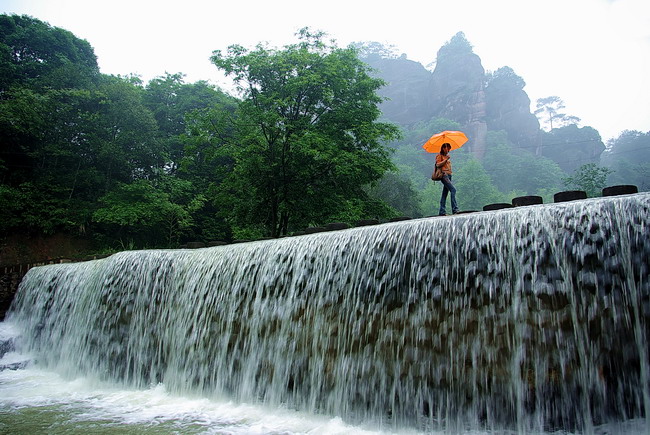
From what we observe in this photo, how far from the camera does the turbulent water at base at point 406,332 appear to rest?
318 cm

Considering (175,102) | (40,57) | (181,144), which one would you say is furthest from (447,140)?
(40,57)

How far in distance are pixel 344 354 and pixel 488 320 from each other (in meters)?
1.55

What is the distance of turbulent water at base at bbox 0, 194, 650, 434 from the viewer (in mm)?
3182

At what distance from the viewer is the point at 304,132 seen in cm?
1334

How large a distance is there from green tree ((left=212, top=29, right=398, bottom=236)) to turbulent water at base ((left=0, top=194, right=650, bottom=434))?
24.7ft

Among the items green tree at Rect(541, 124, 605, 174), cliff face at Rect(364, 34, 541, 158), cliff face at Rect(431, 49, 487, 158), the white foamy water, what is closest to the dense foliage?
the white foamy water

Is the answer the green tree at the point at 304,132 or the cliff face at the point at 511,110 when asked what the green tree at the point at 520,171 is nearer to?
the cliff face at the point at 511,110

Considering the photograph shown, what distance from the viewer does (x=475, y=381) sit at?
11.6 feet

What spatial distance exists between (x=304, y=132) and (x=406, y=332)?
33.5ft

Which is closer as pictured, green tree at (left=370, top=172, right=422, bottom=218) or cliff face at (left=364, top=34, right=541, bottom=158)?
green tree at (left=370, top=172, right=422, bottom=218)

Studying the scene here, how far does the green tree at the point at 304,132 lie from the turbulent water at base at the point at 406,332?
753cm

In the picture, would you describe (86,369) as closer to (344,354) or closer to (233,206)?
(344,354)

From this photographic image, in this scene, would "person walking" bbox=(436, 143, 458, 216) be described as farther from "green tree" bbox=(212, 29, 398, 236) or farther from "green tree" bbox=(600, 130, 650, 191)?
"green tree" bbox=(600, 130, 650, 191)

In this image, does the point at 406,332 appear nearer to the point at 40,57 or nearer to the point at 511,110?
the point at 40,57
